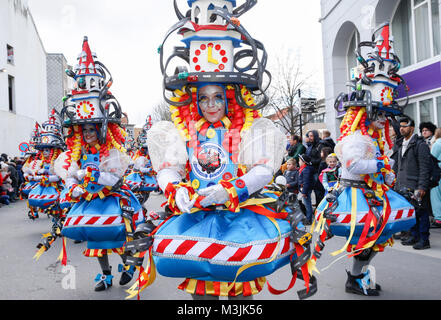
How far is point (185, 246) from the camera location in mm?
2418

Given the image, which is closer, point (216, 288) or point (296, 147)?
point (216, 288)

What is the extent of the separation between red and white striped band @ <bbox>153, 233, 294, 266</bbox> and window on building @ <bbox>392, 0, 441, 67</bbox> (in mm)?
10684

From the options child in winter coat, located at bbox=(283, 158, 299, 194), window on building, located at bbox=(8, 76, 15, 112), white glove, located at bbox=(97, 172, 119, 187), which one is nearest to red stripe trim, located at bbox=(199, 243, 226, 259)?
white glove, located at bbox=(97, 172, 119, 187)

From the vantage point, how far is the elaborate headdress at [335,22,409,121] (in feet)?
14.3

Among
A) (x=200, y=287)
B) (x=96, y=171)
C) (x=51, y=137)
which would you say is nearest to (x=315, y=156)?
(x=96, y=171)

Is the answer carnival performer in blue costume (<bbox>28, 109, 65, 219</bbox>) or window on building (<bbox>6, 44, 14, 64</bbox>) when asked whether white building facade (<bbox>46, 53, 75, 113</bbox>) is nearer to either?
window on building (<bbox>6, 44, 14, 64</bbox>)

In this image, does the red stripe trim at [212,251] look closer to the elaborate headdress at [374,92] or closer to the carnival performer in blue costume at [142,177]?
the elaborate headdress at [374,92]

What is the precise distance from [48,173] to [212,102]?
7.30m

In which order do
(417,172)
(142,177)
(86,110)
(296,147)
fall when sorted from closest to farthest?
(86,110)
(417,172)
(296,147)
(142,177)

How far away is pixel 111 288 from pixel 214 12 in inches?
140

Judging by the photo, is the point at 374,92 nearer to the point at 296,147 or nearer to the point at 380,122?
the point at 380,122

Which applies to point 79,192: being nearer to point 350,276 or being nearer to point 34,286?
point 34,286

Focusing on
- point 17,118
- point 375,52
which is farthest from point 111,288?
point 17,118

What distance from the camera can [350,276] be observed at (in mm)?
4453
